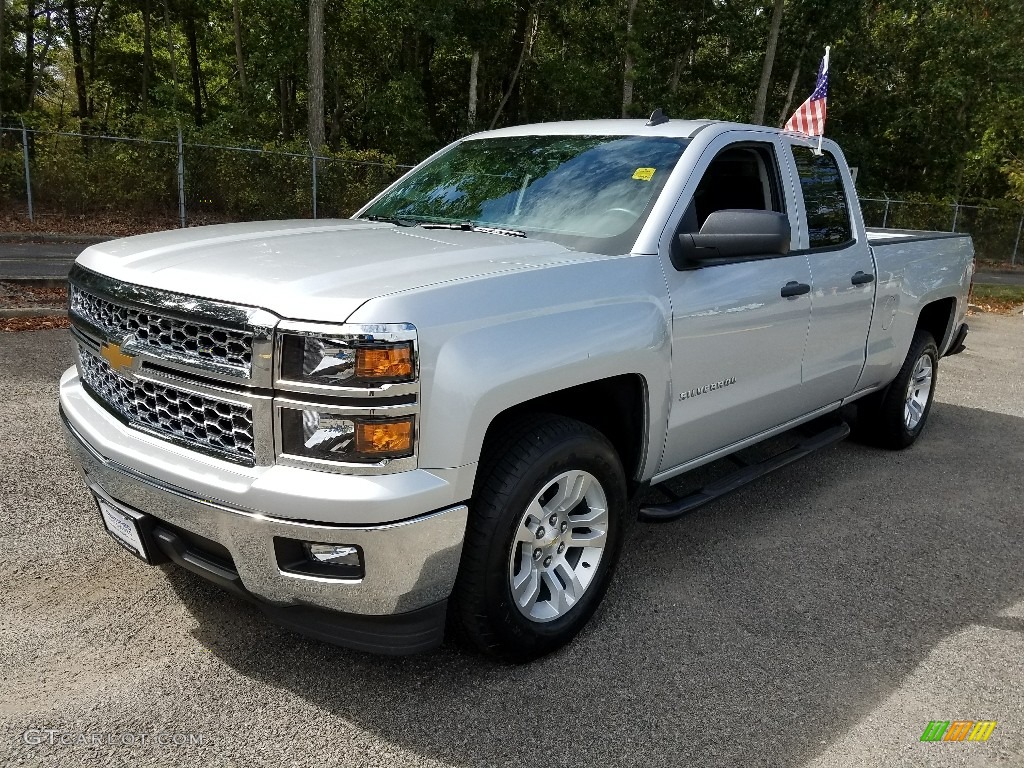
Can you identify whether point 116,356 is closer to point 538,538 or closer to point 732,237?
point 538,538

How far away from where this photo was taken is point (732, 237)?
3215mm

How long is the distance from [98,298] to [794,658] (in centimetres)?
286

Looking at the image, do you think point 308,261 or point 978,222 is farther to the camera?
point 978,222

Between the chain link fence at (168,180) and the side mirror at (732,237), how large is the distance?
49.7 feet

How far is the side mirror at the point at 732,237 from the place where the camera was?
3232 mm

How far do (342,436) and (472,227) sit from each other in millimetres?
1584

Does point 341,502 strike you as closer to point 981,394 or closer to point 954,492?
point 954,492

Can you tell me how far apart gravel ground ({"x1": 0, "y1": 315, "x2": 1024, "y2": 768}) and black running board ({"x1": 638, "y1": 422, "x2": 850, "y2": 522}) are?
374mm

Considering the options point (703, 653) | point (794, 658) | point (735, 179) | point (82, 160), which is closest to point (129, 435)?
point (703, 653)

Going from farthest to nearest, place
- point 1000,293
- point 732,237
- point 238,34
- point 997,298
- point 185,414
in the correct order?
point 238,34
point 1000,293
point 997,298
point 732,237
point 185,414

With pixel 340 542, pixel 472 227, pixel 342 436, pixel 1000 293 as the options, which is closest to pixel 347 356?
pixel 342 436

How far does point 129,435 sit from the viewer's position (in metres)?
2.74

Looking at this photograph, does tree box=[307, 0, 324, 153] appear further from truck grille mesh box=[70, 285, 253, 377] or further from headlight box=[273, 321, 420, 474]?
headlight box=[273, 321, 420, 474]

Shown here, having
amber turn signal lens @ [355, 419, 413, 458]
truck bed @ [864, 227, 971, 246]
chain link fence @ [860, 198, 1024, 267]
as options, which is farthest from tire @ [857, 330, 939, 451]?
chain link fence @ [860, 198, 1024, 267]
